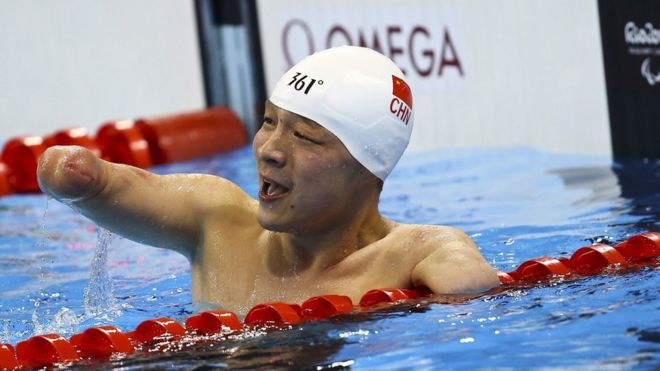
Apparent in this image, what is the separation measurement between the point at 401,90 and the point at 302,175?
41 centimetres

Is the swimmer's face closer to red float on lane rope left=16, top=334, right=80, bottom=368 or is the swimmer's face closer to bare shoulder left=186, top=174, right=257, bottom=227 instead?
bare shoulder left=186, top=174, right=257, bottom=227

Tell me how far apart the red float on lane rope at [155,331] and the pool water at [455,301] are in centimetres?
15

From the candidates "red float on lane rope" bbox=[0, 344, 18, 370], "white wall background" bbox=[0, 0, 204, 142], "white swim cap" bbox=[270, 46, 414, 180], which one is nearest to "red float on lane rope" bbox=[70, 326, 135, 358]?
"red float on lane rope" bbox=[0, 344, 18, 370]

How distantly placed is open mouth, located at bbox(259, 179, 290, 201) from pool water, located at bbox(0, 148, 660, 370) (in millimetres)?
331

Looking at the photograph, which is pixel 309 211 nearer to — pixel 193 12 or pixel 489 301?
pixel 489 301

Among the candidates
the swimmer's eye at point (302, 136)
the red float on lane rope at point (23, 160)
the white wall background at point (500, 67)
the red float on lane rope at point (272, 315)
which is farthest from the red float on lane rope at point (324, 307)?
the red float on lane rope at point (23, 160)

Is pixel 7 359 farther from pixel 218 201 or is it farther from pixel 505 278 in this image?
pixel 505 278

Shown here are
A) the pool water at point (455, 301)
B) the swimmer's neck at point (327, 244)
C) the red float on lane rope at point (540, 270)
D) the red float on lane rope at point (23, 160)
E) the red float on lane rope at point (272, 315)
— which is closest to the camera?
the pool water at point (455, 301)

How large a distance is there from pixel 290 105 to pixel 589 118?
4.28 metres

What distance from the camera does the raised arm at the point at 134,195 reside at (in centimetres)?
317

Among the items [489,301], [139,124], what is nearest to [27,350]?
[489,301]

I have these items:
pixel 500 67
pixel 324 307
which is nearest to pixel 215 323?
pixel 324 307

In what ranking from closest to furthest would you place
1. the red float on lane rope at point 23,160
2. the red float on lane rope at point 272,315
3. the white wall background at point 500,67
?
the red float on lane rope at point 272,315 → the white wall background at point 500,67 → the red float on lane rope at point 23,160

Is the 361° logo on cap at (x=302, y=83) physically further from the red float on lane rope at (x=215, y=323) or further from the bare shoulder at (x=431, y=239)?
the red float on lane rope at (x=215, y=323)
